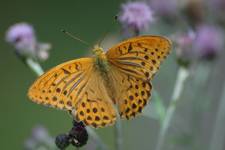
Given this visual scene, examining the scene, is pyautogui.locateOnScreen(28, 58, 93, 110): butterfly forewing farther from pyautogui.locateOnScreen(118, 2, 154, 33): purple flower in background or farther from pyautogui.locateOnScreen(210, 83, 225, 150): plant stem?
pyautogui.locateOnScreen(210, 83, 225, 150): plant stem

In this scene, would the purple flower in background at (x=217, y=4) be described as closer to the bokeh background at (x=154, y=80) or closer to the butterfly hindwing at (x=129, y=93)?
the bokeh background at (x=154, y=80)

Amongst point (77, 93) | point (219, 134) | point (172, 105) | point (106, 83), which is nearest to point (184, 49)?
point (172, 105)

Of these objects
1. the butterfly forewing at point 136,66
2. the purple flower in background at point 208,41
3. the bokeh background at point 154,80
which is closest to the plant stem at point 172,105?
the bokeh background at point 154,80

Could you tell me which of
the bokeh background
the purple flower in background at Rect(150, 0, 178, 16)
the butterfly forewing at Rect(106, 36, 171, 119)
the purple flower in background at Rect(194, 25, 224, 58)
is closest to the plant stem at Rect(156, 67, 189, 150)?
the bokeh background

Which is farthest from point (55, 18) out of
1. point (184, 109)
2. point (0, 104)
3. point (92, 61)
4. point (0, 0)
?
point (92, 61)

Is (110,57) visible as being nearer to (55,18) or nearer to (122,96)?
(122,96)

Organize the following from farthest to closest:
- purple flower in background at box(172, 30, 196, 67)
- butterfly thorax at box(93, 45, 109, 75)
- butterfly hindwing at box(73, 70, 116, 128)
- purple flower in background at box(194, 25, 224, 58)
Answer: purple flower in background at box(194, 25, 224, 58) < purple flower in background at box(172, 30, 196, 67) < butterfly thorax at box(93, 45, 109, 75) < butterfly hindwing at box(73, 70, 116, 128)
